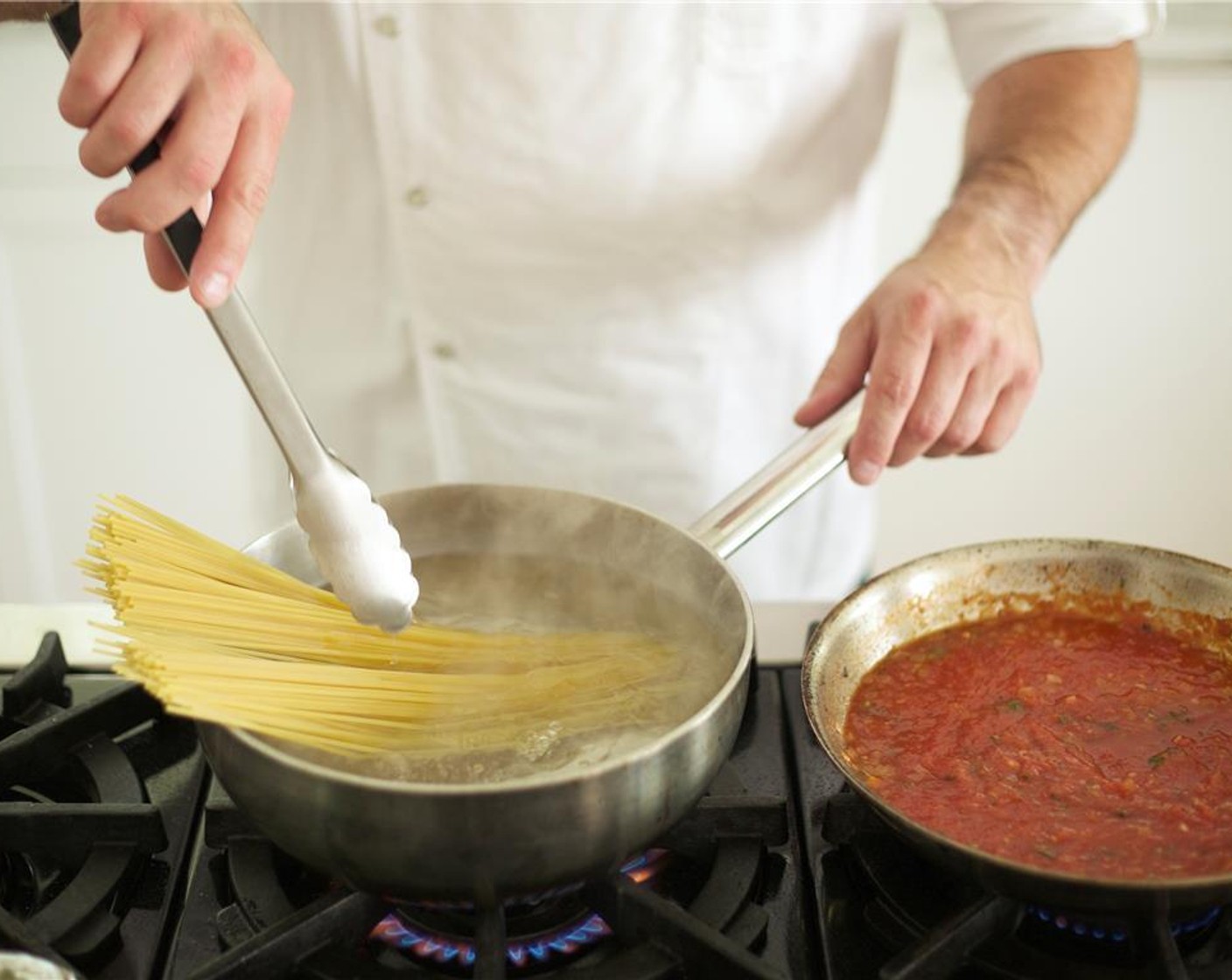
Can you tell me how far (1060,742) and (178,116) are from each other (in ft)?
2.00

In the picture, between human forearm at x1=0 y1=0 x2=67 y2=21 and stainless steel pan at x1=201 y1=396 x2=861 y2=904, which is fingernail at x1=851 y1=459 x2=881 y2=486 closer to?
stainless steel pan at x1=201 y1=396 x2=861 y2=904

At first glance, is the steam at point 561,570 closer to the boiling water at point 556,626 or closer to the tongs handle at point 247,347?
the boiling water at point 556,626

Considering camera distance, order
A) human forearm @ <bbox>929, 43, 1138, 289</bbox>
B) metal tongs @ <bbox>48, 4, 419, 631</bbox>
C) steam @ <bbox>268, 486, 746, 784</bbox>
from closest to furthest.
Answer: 1. metal tongs @ <bbox>48, 4, 419, 631</bbox>
2. steam @ <bbox>268, 486, 746, 784</bbox>
3. human forearm @ <bbox>929, 43, 1138, 289</bbox>

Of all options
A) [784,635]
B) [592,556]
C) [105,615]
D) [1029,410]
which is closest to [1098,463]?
[1029,410]

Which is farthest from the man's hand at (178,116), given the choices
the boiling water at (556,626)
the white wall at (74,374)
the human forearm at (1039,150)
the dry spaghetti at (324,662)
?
the white wall at (74,374)

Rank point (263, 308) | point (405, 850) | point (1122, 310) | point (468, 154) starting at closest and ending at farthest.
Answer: point (405, 850)
point (468, 154)
point (263, 308)
point (1122, 310)

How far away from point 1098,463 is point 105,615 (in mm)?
1761

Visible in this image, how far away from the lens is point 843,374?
944 millimetres

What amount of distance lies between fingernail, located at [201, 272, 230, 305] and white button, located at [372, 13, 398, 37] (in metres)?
0.52

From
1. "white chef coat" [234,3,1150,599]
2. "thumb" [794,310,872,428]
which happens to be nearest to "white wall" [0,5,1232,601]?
"white chef coat" [234,3,1150,599]

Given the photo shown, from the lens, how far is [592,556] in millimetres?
854

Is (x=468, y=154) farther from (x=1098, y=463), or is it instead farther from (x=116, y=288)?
(x=1098, y=463)

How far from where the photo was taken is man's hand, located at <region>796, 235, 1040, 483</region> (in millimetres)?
892

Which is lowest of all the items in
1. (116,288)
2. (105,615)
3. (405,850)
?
(116,288)
